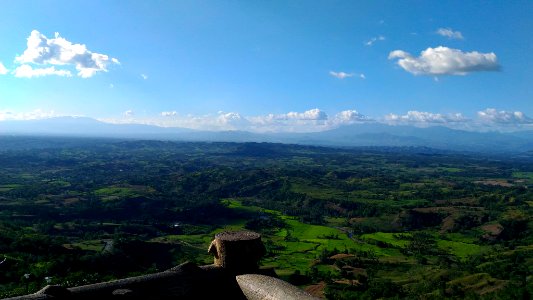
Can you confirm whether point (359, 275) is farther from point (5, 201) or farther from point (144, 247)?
point (5, 201)

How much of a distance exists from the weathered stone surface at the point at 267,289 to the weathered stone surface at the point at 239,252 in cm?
25

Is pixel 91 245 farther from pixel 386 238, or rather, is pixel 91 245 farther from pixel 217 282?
pixel 217 282

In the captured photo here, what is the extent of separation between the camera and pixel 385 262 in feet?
230

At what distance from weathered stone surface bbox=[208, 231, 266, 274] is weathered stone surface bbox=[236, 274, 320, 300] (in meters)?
0.25

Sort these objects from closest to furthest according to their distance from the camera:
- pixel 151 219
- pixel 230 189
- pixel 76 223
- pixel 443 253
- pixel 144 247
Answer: pixel 144 247, pixel 443 253, pixel 76 223, pixel 151 219, pixel 230 189

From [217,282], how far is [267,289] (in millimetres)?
1028

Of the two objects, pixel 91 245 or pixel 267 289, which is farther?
pixel 91 245

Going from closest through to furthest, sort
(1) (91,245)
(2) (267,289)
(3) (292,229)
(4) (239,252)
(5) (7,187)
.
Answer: (2) (267,289) → (4) (239,252) → (1) (91,245) → (3) (292,229) → (5) (7,187)

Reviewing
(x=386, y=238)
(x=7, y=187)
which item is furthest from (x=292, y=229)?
(x=7, y=187)

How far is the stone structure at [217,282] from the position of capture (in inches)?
210

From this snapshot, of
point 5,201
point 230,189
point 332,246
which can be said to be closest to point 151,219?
point 5,201

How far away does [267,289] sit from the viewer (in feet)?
18.0

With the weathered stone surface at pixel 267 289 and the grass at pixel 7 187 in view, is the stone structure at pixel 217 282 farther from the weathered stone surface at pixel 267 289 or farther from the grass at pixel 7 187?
the grass at pixel 7 187

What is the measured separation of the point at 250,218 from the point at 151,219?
905 inches
